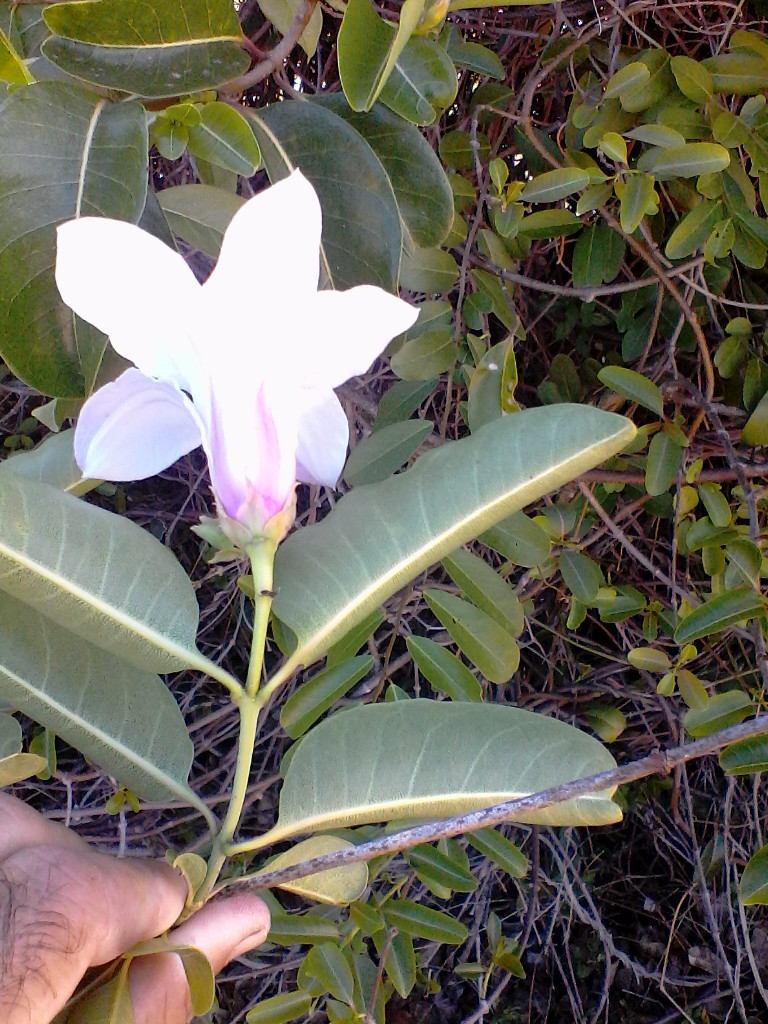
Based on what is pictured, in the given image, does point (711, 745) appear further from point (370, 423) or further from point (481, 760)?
point (370, 423)

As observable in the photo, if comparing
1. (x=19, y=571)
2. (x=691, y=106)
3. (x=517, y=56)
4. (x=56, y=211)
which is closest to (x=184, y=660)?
(x=19, y=571)

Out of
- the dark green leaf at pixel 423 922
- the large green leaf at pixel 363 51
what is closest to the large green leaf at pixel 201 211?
the large green leaf at pixel 363 51

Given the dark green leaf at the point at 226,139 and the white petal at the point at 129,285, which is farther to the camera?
the dark green leaf at the point at 226,139

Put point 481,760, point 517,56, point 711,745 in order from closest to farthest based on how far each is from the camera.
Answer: point 711,745 → point 481,760 → point 517,56

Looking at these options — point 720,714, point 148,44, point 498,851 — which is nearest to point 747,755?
point 720,714

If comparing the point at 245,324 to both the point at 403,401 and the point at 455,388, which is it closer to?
the point at 403,401

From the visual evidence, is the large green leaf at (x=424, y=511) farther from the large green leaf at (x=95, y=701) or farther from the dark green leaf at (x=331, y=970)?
the dark green leaf at (x=331, y=970)
